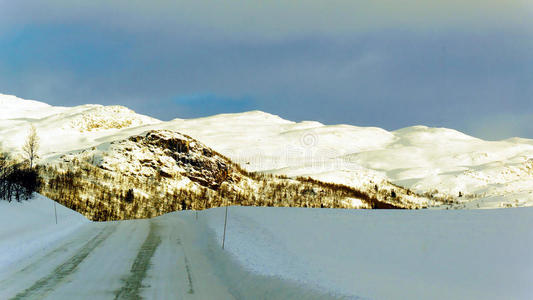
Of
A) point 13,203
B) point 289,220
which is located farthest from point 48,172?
point 289,220

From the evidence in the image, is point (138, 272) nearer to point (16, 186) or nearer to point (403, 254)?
point (403, 254)

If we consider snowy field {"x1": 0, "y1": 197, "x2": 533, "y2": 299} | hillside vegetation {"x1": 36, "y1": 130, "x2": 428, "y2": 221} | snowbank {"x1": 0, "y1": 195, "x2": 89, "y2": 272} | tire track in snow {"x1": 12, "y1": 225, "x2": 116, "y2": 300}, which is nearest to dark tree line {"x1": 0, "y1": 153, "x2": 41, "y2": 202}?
snowbank {"x1": 0, "y1": 195, "x2": 89, "y2": 272}

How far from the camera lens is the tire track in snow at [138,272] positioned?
9.23 meters

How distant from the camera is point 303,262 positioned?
12352 mm

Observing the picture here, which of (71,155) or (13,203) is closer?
(13,203)

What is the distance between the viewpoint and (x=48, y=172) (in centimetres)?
15150

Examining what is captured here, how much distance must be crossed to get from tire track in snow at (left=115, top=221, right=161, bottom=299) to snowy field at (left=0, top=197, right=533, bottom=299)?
0.03m

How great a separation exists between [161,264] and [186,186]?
179 metres

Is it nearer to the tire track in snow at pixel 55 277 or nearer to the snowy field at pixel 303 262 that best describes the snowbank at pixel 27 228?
the snowy field at pixel 303 262

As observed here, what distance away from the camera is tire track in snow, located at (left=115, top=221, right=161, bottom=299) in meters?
9.23

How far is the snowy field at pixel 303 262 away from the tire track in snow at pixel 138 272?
3 cm

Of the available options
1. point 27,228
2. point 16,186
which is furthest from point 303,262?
point 16,186

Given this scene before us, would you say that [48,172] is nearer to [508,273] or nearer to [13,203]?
[13,203]

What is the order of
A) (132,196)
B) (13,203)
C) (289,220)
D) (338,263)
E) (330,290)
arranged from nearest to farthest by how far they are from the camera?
(330,290) < (338,263) < (289,220) < (13,203) < (132,196)
